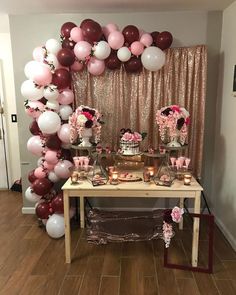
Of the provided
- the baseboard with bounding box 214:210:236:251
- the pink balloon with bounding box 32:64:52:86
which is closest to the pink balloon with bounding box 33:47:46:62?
the pink balloon with bounding box 32:64:52:86

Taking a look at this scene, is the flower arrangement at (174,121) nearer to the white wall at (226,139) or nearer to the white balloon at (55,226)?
the white wall at (226,139)

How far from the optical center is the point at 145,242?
265cm

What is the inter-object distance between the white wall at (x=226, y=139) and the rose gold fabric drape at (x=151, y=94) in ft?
0.69

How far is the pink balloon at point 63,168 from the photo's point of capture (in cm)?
269

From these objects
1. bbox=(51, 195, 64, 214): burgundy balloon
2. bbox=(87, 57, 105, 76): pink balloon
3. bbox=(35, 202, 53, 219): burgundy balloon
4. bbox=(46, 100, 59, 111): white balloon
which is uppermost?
bbox=(87, 57, 105, 76): pink balloon

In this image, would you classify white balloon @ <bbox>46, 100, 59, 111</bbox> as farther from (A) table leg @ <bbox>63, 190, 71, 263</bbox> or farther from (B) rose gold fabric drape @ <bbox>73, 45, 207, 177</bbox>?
(A) table leg @ <bbox>63, 190, 71, 263</bbox>

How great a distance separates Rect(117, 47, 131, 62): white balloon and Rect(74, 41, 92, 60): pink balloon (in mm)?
297

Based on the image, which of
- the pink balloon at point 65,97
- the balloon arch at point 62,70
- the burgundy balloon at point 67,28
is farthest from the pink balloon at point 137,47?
the pink balloon at point 65,97

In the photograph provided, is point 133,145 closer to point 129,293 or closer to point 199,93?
point 199,93

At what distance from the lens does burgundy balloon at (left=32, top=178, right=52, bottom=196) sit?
276 cm

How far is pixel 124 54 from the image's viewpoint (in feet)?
8.51

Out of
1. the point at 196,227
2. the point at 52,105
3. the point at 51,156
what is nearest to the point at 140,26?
the point at 52,105

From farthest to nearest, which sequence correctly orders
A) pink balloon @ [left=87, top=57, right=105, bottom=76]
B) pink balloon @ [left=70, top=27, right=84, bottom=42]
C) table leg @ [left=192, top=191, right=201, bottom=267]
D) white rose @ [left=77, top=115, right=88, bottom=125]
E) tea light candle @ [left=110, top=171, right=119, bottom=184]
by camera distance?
pink balloon @ [left=87, top=57, right=105, bottom=76] < pink balloon @ [left=70, top=27, right=84, bottom=42] < white rose @ [left=77, top=115, right=88, bottom=125] < tea light candle @ [left=110, top=171, right=119, bottom=184] < table leg @ [left=192, top=191, right=201, bottom=267]

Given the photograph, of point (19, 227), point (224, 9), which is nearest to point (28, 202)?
point (19, 227)
